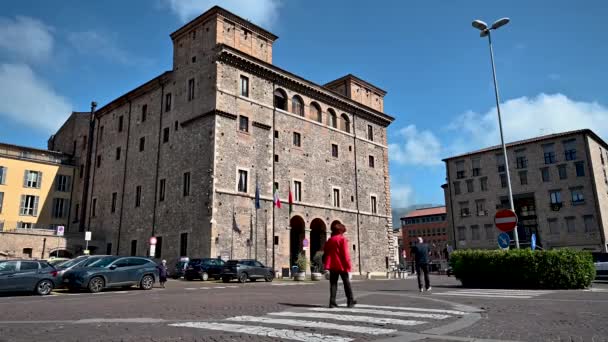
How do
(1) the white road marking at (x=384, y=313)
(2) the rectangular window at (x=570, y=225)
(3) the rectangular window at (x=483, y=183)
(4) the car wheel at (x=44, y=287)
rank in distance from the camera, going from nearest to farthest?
(1) the white road marking at (x=384, y=313) < (4) the car wheel at (x=44, y=287) < (2) the rectangular window at (x=570, y=225) < (3) the rectangular window at (x=483, y=183)

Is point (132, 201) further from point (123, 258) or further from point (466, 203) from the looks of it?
point (466, 203)

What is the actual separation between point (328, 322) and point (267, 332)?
4.06 feet

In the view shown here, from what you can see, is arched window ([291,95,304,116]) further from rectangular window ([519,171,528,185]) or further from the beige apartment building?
rectangular window ([519,171,528,185])

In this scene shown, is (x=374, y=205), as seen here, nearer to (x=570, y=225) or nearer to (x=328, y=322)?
(x=570, y=225)

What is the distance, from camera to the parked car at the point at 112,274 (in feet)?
54.3

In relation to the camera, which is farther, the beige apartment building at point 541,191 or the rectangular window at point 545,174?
the rectangular window at point 545,174

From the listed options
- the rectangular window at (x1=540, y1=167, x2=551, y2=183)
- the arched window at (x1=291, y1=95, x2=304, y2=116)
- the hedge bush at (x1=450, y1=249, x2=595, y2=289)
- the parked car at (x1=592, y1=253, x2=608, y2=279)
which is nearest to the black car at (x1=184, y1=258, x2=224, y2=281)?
the hedge bush at (x1=450, y1=249, x2=595, y2=289)

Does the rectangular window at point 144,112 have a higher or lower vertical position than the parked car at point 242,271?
higher

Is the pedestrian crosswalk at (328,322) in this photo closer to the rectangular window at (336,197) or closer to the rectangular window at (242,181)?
the rectangular window at (242,181)

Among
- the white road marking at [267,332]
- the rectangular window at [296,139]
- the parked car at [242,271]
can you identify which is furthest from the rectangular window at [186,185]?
the white road marking at [267,332]

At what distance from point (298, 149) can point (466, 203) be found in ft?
104

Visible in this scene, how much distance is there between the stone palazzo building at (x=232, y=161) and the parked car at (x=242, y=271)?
340 centimetres

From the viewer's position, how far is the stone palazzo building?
3030 centimetres

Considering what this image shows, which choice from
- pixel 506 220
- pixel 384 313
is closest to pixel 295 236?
pixel 506 220
